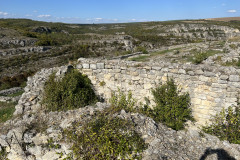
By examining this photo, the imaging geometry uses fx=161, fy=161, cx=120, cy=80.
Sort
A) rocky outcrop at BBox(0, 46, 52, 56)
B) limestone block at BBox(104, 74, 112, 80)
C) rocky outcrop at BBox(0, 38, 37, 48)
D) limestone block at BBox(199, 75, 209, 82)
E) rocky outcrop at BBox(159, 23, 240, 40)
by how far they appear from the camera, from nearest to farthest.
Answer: limestone block at BBox(199, 75, 209, 82) < limestone block at BBox(104, 74, 112, 80) < rocky outcrop at BBox(0, 46, 52, 56) < rocky outcrop at BBox(0, 38, 37, 48) < rocky outcrop at BBox(159, 23, 240, 40)

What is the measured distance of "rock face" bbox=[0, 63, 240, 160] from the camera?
3.63 meters

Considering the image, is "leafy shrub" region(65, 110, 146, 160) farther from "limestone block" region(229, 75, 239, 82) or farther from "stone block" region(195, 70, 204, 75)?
"limestone block" region(229, 75, 239, 82)

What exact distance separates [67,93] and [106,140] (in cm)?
333

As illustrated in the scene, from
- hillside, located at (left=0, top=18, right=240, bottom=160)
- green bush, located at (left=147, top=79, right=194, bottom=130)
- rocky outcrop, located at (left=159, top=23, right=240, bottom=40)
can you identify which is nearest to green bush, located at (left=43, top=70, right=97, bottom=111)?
hillside, located at (left=0, top=18, right=240, bottom=160)

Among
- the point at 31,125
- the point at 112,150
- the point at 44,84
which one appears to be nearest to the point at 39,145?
the point at 31,125

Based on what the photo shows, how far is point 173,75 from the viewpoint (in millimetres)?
6051

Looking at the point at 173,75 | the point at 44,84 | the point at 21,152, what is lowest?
the point at 21,152

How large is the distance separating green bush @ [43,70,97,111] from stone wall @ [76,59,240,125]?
66 cm

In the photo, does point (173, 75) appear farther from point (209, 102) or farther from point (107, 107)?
point (107, 107)

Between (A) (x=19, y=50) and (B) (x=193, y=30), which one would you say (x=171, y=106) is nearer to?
(A) (x=19, y=50)

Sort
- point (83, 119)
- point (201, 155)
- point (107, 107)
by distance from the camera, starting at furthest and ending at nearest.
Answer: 1. point (107, 107)
2. point (83, 119)
3. point (201, 155)

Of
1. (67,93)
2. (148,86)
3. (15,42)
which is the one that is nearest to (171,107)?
(148,86)

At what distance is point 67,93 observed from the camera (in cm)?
620

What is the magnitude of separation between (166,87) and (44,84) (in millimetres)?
4998
